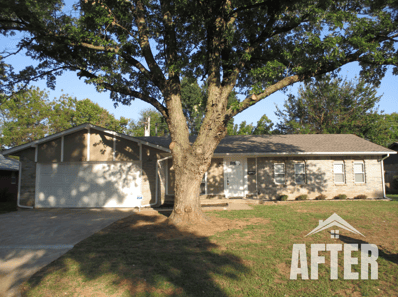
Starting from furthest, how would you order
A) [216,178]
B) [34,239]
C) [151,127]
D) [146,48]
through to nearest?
[151,127] < [216,178] < [146,48] < [34,239]

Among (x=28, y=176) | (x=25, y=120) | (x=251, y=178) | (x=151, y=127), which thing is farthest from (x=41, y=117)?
(x=251, y=178)

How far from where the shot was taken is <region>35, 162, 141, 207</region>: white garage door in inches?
532

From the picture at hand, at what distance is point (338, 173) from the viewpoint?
15914 millimetres

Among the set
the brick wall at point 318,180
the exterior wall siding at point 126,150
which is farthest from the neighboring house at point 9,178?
the brick wall at point 318,180

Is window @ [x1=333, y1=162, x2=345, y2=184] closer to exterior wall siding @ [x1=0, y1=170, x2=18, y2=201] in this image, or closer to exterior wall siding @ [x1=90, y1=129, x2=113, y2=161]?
exterior wall siding @ [x1=90, y1=129, x2=113, y2=161]

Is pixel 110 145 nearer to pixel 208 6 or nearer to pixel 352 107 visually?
pixel 208 6

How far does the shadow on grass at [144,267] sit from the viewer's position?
451cm

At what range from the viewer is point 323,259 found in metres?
5.49

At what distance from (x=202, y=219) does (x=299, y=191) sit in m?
9.08

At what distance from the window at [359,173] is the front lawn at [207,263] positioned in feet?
25.2

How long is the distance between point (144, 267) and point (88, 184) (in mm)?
9610

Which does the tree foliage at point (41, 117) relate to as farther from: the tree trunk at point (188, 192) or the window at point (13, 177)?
the tree trunk at point (188, 192)

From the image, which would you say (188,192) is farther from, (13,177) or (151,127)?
(151,127)

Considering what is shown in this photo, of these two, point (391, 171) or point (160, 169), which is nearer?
point (160, 169)
